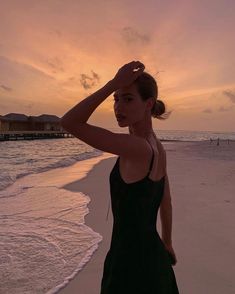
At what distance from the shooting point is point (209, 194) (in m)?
9.81

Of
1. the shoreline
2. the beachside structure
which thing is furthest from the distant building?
the shoreline

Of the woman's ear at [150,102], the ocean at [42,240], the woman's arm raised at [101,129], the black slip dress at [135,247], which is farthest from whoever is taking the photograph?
the ocean at [42,240]

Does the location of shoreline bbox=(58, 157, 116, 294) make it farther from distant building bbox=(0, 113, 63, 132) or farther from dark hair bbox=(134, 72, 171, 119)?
distant building bbox=(0, 113, 63, 132)

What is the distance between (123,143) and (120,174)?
0.19m

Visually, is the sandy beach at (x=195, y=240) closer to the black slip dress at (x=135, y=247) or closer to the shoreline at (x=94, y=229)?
the shoreline at (x=94, y=229)

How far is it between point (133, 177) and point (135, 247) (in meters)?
0.43

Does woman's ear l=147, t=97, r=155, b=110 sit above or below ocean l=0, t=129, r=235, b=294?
above

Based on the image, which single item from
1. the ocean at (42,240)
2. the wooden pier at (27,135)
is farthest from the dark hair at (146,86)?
the wooden pier at (27,135)

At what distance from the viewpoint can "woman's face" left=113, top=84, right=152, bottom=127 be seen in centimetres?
189

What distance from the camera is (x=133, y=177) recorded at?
181cm

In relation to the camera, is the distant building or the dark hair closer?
the dark hair

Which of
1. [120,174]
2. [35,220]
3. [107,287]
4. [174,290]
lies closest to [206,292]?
[174,290]

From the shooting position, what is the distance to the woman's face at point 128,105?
189cm

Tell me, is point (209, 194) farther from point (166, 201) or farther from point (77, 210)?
point (166, 201)
